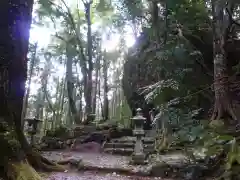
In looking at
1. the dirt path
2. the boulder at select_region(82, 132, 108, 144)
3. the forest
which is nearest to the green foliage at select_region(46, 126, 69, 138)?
the forest

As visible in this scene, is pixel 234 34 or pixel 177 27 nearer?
pixel 177 27

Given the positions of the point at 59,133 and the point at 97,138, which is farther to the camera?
the point at 59,133

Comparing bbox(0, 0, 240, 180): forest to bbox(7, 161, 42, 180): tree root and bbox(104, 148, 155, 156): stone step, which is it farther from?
bbox(104, 148, 155, 156): stone step

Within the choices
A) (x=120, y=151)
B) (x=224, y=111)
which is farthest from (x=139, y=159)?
(x=224, y=111)

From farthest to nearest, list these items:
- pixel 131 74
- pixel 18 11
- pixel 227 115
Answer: pixel 131 74 → pixel 227 115 → pixel 18 11

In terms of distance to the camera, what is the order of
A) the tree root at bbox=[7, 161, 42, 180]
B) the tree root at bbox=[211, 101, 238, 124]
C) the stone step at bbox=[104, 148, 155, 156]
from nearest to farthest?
1. the tree root at bbox=[7, 161, 42, 180]
2. the tree root at bbox=[211, 101, 238, 124]
3. the stone step at bbox=[104, 148, 155, 156]

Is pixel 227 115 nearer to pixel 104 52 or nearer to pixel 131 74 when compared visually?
pixel 131 74

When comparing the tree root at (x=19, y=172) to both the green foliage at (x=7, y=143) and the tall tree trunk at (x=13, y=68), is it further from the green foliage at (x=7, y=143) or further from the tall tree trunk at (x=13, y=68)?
the green foliage at (x=7, y=143)

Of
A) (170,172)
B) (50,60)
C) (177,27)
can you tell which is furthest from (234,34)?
(50,60)

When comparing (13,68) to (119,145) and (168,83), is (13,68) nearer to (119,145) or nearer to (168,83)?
(168,83)

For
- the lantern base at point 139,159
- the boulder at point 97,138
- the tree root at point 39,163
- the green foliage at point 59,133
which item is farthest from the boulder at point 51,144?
the tree root at point 39,163

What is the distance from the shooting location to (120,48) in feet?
70.2

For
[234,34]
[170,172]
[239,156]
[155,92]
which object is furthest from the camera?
[234,34]

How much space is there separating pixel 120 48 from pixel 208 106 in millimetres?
12438
